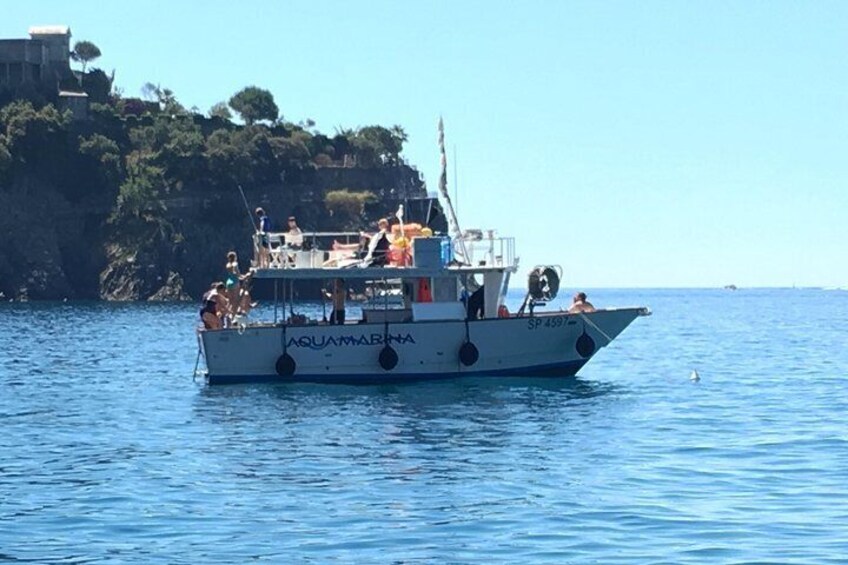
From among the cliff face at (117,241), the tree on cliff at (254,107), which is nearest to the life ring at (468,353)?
the cliff face at (117,241)

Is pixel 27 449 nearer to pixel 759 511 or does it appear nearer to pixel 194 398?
pixel 194 398

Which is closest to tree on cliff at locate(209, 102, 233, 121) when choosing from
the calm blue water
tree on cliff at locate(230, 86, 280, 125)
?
tree on cliff at locate(230, 86, 280, 125)

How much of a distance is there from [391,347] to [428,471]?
14.1 metres

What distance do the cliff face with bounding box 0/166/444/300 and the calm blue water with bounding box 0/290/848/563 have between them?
309 ft

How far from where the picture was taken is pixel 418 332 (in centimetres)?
3953

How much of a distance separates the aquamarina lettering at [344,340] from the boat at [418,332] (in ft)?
0.08

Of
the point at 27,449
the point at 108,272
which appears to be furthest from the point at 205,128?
the point at 27,449

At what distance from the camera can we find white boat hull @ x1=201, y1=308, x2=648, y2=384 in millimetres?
39531

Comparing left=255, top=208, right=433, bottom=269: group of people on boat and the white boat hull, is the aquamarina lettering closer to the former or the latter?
the white boat hull

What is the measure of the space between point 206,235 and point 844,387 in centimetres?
10568

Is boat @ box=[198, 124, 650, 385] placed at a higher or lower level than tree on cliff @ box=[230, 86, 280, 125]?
lower

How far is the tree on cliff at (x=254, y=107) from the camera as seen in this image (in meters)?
170

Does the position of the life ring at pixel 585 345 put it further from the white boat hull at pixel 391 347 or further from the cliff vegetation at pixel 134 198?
the cliff vegetation at pixel 134 198

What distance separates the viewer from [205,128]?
6245 inches
